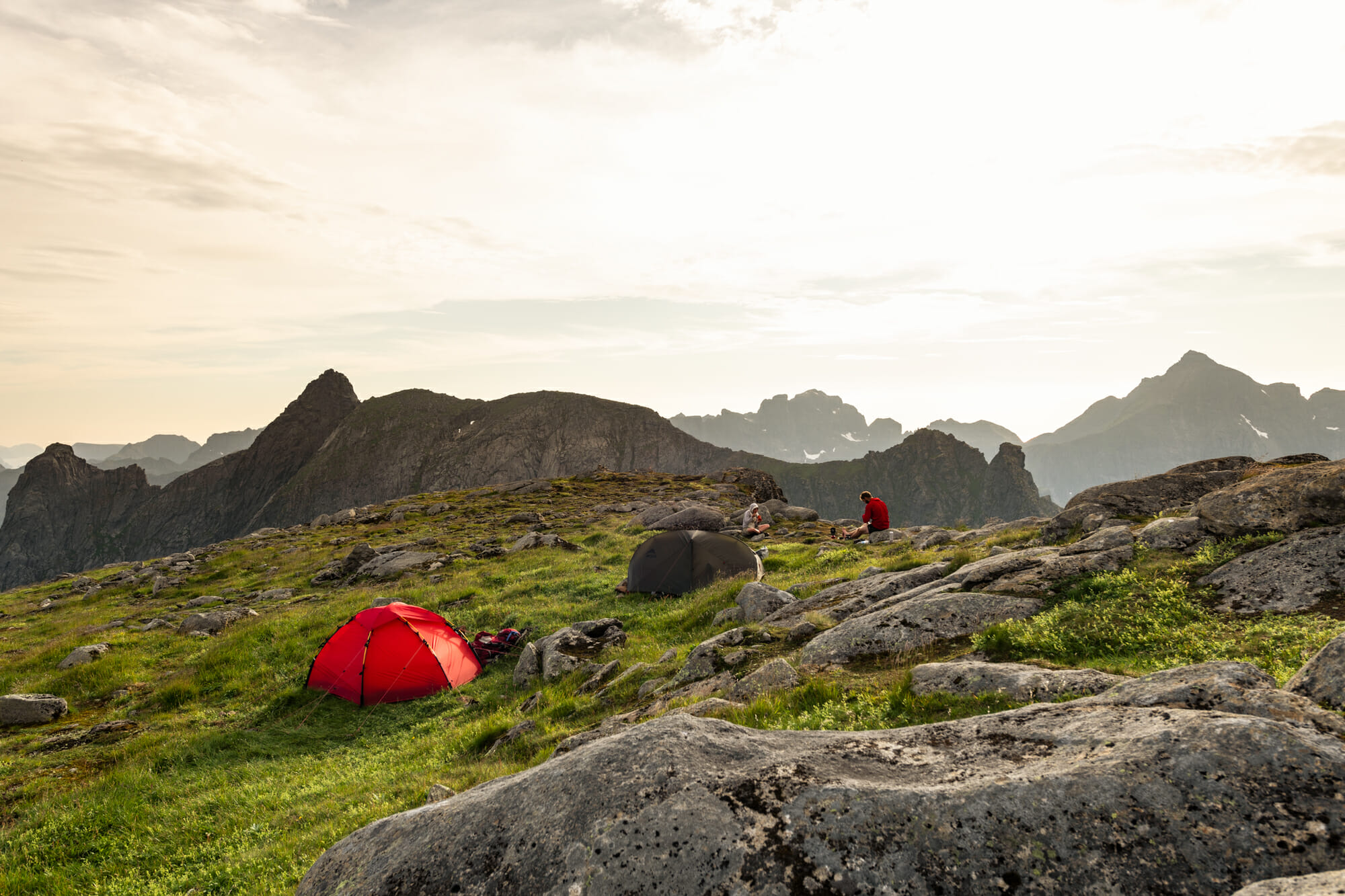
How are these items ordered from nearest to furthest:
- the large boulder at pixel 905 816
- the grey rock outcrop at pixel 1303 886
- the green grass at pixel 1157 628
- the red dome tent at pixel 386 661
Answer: the grey rock outcrop at pixel 1303 886, the large boulder at pixel 905 816, the green grass at pixel 1157 628, the red dome tent at pixel 386 661

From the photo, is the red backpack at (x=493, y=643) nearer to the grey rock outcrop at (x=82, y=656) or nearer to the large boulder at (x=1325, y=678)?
the grey rock outcrop at (x=82, y=656)

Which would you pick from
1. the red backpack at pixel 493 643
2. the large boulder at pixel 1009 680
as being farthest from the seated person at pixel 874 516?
the large boulder at pixel 1009 680

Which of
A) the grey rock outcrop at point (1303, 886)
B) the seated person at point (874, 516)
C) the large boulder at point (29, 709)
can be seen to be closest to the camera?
the grey rock outcrop at point (1303, 886)

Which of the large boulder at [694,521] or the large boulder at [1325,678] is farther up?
the large boulder at [1325,678]

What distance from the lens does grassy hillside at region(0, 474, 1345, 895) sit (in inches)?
316

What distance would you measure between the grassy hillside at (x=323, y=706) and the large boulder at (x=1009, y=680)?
284mm

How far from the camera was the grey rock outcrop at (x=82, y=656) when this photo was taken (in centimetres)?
1948

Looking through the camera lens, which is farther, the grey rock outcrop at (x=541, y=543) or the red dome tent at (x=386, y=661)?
the grey rock outcrop at (x=541, y=543)

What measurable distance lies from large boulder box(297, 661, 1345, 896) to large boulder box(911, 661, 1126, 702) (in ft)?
5.73

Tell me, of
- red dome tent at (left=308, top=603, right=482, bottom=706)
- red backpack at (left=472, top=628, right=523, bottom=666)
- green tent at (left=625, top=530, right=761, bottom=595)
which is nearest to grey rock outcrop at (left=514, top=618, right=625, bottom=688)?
red backpack at (left=472, top=628, right=523, bottom=666)

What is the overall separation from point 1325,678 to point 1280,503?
25.1 ft

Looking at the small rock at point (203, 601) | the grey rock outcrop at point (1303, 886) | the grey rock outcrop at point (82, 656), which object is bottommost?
the small rock at point (203, 601)

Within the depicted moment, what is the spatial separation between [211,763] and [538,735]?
8073 mm

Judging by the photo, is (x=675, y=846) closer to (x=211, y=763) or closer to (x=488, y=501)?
(x=211, y=763)
